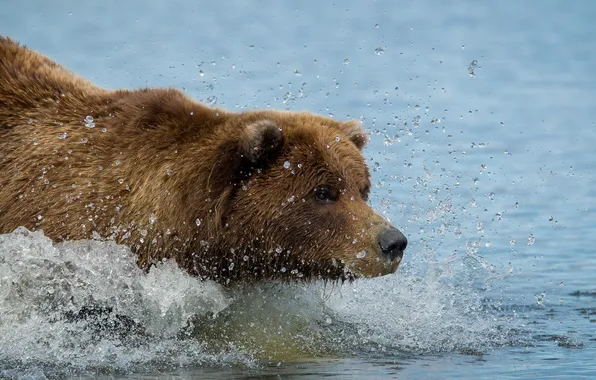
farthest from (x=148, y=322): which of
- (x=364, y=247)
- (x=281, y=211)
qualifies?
(x=364, y=247)

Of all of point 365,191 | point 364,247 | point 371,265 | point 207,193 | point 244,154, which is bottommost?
point 371,265

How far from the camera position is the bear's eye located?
317 inches

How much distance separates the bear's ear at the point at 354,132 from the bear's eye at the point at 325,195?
676 mm

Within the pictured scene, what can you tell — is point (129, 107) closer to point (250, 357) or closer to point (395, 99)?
point (250, 357)

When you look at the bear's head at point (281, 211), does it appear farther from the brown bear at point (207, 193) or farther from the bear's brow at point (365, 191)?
the bear's brow at point (365, 191)

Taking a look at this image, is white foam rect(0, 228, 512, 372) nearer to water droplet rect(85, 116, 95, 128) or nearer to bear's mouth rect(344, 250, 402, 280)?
bear's mouth rect(344, 250, 402, 280)

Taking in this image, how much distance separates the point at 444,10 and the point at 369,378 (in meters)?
25.8

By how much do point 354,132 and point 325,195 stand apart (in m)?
0.77

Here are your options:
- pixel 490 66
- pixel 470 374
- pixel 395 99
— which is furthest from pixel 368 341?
pixel 490 66

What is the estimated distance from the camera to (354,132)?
8.66m

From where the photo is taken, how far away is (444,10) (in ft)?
105

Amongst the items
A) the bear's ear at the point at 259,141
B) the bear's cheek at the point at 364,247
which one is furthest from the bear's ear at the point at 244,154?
the bear's cheek at the point at 364,247

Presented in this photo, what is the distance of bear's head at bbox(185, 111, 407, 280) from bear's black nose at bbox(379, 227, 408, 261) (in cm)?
11

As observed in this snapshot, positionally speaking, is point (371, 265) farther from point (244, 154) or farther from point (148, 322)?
point (148, 322)
